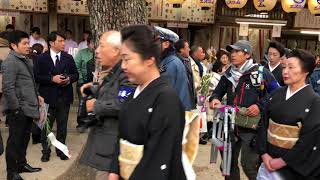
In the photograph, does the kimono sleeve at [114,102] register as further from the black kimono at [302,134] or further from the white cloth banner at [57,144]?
the white cloth banner at [57,144]

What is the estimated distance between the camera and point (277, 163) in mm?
3957

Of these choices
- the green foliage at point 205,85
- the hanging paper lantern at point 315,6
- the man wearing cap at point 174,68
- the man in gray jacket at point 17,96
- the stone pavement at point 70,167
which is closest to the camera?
the man wearing cap at point 174,68

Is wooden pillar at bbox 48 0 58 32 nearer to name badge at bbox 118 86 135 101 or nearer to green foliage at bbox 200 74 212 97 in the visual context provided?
green foliage at bbox 200 74 212 97

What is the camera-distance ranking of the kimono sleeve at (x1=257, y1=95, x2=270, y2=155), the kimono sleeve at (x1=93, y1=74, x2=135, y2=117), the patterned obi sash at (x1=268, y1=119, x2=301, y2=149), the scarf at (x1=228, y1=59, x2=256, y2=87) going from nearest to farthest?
the kimono sleeve at (x1=93, y1=74, x2=135, y2=117)
the patterned obi sash at (x1=268, y1=119, x2=301, y2=149)
the kimono sleeve at (x1=257, y1=95, x2=270, y2=155)
the scarf at (x1=228, y1=59, x2=256, y2=87)

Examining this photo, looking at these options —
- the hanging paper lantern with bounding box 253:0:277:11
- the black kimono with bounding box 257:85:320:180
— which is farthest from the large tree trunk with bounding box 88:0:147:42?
the hanging paper lantern with bounding box 253:0:277:11

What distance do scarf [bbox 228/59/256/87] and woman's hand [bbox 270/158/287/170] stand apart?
131 centimetres

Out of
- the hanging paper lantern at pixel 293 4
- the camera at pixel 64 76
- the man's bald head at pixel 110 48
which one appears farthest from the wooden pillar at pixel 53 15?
the man's bald head at pixel 110 48

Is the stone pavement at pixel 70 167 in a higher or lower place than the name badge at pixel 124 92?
lower

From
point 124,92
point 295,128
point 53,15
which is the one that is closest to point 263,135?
point 295,128

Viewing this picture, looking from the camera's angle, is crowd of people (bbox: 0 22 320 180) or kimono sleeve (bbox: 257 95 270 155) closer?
crowd of people (bbox: 0 22 320 180)

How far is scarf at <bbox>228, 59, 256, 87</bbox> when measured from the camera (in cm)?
498

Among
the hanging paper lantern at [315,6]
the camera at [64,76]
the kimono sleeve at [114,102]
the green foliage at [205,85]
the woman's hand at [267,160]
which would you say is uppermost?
the hanging paper lantern at [315,6]

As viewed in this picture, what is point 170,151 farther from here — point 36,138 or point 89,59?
point 89,59

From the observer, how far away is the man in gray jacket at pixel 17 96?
549 cm
